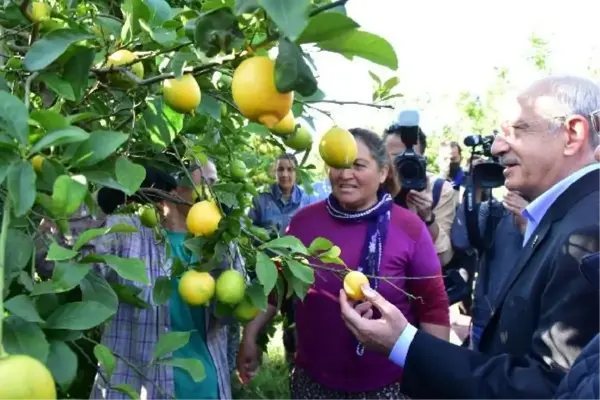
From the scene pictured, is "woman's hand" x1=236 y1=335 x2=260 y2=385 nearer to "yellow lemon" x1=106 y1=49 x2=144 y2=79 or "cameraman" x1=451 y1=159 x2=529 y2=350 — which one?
"cameraman" x1=451 y1=159 x2=529 y2=350

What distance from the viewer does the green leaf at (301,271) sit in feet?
5.14

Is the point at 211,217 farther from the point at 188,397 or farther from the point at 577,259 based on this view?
the point at 188,397

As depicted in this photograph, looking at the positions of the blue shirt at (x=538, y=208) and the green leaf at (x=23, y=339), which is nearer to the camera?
the green leaf at (x=23, y=339)

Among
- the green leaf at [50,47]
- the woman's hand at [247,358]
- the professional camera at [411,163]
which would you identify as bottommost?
the woman's hand at [247,358]

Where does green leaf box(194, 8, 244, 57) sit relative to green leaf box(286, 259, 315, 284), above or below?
above

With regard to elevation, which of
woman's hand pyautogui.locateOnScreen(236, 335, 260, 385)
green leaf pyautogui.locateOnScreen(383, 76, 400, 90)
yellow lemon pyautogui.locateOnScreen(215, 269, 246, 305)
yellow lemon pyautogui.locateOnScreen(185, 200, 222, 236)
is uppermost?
green leaf pyautogui.locateOnScreen(383, 76, 400, 90)

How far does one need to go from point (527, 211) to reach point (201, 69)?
0.99 m

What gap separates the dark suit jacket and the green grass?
2455 millimetres

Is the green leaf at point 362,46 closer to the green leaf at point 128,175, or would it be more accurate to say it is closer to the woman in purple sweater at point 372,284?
the green leaf at point 128,175

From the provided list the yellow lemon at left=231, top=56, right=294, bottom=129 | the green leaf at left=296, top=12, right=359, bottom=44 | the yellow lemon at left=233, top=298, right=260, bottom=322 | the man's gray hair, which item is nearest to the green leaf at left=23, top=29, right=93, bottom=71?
the yellow lemon at left=231, top=56, right=294, bottom=129

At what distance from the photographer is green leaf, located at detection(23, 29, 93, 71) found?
1104 mm

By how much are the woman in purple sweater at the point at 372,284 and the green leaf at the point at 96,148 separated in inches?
57.1

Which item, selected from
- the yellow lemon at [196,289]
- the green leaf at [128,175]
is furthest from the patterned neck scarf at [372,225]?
the green leaf at [128,175]

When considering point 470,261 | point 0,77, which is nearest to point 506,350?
point 0,77
